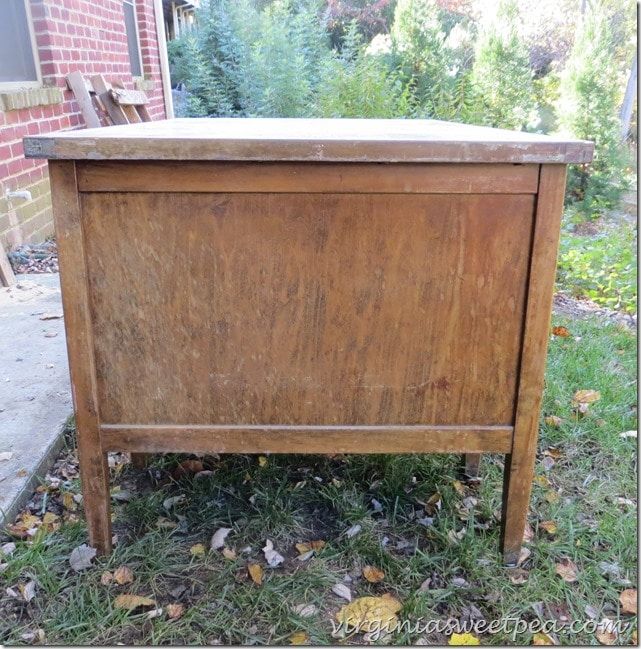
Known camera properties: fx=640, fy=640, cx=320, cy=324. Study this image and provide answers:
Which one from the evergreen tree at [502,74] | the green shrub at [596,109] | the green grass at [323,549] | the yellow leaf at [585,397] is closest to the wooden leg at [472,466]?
the green grass at [323,549]

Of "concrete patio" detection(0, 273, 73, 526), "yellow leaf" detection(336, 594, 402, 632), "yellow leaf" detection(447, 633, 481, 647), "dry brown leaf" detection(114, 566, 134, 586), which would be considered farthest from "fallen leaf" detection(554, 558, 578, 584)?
"concrete patio" detection(0, 273, 73, 526)

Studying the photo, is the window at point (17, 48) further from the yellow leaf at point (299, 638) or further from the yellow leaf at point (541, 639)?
the yellow leaf at point (541, 639)

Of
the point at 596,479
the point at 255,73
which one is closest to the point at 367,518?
the point at 596,479

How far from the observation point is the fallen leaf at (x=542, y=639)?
1.65 meters

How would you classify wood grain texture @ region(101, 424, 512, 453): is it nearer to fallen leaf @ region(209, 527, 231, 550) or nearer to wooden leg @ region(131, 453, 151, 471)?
fallen leaf @ region(209, 527, 231, 550)

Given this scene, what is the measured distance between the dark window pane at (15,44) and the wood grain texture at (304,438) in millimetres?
3956

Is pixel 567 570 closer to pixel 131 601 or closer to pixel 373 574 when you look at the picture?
pixel 373 574

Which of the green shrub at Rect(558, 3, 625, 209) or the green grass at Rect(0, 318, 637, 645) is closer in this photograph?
the green grass at Rect(0, 318, 637, 645)

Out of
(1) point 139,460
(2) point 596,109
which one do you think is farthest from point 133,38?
(1) point 139,460

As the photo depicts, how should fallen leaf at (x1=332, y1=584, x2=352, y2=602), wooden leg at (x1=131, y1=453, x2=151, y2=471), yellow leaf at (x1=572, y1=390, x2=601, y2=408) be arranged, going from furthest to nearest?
yellow leaf at (x1=572, y1=390, x2=601, y2=408) < wooden leg at (x1=131, y1=453, x2=151, y2=471) < fallen leaf at (x1=332, y1=584, x2=352, y2=602)

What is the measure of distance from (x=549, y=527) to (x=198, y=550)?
113 cm

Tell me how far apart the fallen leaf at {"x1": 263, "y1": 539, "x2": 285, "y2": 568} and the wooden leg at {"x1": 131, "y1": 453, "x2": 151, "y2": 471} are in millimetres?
659

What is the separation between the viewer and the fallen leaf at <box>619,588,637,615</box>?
5.81ft

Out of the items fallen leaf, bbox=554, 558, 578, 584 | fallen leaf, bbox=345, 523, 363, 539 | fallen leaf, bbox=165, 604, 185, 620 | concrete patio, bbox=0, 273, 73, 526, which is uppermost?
concrete patio, bbox=0, 273, 73, 526
